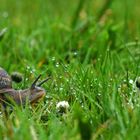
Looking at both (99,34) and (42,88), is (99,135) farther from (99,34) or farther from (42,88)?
(99,34)

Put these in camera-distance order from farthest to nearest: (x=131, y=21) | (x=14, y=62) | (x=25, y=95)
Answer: (x=131, y=21), (x=14, y=62), (x=25, y=95)

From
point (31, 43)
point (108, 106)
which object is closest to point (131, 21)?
point (31, 43)

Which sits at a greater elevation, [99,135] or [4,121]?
[4,121]

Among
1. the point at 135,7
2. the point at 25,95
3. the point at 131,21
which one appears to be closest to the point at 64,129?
the point at 25,95

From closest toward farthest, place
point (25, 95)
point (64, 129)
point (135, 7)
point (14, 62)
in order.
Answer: point (64, 129), point (25, 95), point (14, 62), point (135, 7)

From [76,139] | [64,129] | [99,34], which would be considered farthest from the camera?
[99,34]

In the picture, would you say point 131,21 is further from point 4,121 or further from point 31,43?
point 4,121

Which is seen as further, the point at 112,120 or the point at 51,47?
the point at 51,47
